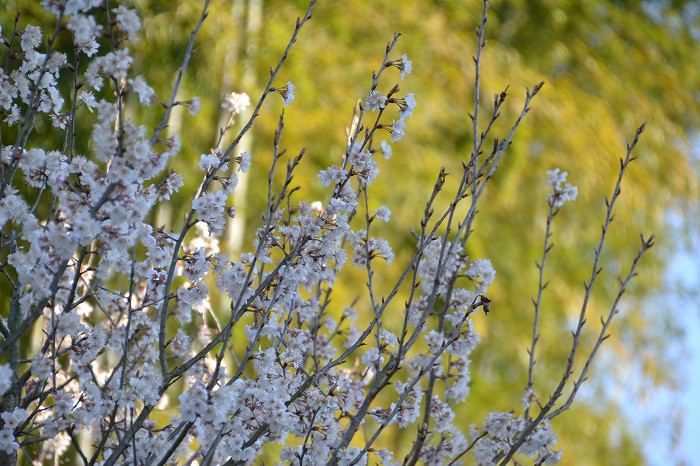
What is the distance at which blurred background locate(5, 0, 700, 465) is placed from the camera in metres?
3.35

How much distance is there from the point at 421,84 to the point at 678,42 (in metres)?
1.63

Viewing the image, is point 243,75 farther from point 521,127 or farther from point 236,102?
point 236,102

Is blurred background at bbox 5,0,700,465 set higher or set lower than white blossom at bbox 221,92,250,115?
higher

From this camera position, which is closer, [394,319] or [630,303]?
[394,319]

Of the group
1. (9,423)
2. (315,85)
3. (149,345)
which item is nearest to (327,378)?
(149,345)

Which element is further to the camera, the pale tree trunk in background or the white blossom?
the pale tree trunk in background

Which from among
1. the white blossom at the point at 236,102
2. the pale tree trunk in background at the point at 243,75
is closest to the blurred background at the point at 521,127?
the pale tree trunk in background at the point at 243,75

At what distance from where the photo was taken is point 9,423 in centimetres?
114

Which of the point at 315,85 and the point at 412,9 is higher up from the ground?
the point at 412,9

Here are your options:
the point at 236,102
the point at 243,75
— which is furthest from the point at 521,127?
the point at 236,102

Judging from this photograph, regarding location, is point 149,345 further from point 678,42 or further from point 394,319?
point 678,42

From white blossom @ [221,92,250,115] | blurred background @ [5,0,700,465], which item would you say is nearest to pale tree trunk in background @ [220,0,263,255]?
blurred background @ [5,0,700,465]

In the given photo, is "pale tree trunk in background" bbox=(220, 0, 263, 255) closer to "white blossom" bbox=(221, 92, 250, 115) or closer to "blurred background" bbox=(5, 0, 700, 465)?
"blurred background" bbox=(5, 0, 700, 465)

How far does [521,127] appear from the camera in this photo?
383 centimetres
